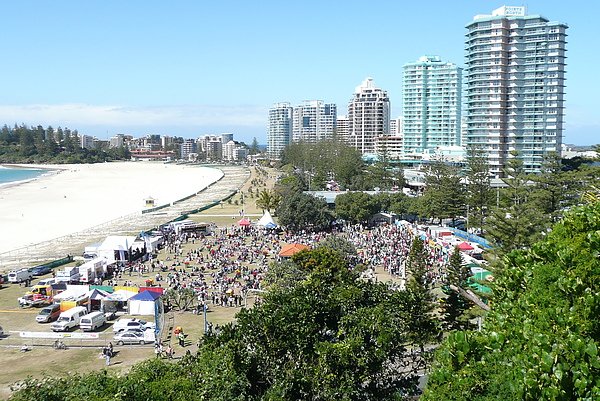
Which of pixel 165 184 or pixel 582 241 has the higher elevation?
pixel 582 241

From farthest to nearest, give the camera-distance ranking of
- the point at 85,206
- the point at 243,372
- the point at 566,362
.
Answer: the point at 85,206 < the point at 243,372 < the point at 566,362

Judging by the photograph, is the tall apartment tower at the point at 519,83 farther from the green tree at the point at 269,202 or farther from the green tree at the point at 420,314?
the green tree at the point at 420,314

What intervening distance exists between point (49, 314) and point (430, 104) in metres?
78.2

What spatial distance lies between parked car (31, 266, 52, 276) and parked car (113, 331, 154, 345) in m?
9.55

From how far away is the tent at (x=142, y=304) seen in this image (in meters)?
17.5

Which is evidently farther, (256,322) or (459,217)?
(459,217)

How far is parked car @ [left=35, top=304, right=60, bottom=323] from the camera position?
16766 mm

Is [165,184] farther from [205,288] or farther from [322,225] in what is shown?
[205,288]

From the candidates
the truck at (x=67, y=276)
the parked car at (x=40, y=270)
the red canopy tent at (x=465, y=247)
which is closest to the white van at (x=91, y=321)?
the truck at (x=67, y=276)

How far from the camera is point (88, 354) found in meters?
14.3

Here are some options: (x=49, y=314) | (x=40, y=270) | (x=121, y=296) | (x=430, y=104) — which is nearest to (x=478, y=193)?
(x=121, y=296)

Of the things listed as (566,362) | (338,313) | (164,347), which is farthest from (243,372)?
(164,347)

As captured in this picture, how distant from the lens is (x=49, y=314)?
55.3ft

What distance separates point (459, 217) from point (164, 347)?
25331mm
